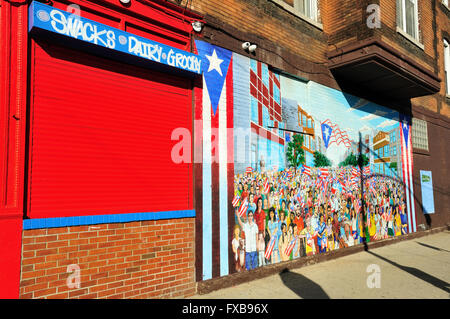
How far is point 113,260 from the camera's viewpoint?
4.74 meters

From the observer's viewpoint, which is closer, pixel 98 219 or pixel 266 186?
pixel 98 219

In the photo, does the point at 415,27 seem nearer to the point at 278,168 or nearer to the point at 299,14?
the point at 299,14

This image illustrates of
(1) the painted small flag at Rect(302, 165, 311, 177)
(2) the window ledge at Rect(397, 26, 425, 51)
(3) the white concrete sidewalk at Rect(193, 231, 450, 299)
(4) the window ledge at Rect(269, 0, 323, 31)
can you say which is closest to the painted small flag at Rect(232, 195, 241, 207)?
(3) the white concrete sidewalk at Rect(193, 231, 450, 299)

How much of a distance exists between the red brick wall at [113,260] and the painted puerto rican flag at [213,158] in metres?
0.36

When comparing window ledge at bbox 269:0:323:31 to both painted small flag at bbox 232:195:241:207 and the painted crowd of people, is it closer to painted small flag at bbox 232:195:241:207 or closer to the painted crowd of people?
the painted crowd of people

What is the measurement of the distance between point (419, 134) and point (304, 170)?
7.68 meters

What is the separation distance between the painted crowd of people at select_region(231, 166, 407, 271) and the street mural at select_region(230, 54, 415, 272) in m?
0.02

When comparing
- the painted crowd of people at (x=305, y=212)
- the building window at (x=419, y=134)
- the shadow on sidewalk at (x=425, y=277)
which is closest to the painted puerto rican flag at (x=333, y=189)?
the painted crowd of people at (x=305, y=212)

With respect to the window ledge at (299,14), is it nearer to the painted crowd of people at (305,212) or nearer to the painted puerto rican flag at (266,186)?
the painted crowd of people at (305,212)

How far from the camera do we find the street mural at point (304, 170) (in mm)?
6656

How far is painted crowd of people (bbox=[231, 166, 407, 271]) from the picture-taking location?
21.5ft

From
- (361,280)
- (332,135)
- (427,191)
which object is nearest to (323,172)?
(332,135)

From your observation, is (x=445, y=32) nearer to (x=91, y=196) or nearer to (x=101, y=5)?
(x=101, y=5)

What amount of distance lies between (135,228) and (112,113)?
1.78 meters
